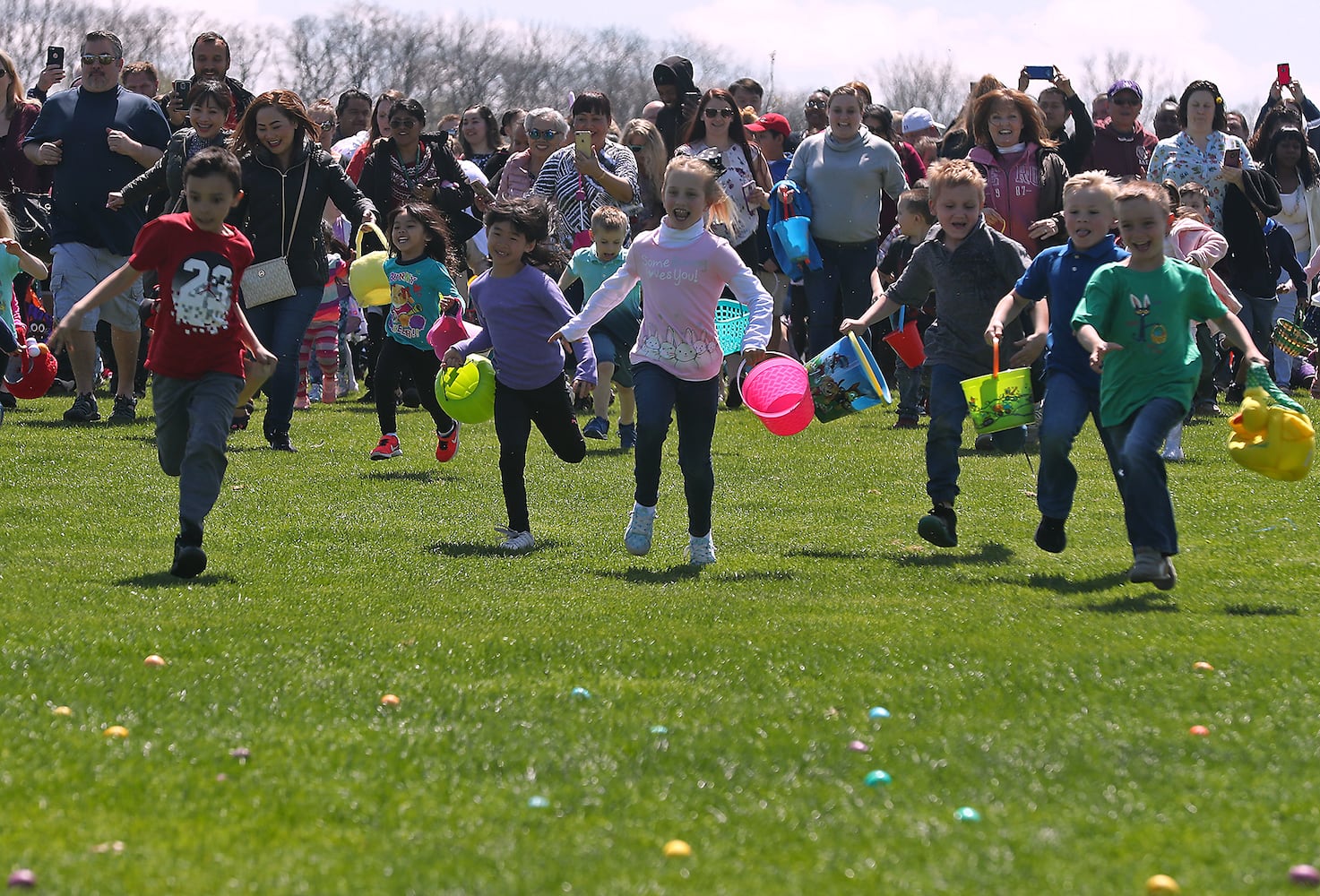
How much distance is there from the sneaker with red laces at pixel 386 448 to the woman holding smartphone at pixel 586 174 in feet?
9.58

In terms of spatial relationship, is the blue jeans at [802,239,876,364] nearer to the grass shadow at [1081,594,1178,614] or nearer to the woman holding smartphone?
the woman holding smartphone

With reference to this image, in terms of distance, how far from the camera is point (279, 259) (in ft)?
36.6

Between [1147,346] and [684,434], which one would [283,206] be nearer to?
[684,434]

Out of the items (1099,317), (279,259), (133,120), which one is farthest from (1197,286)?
(133,120)

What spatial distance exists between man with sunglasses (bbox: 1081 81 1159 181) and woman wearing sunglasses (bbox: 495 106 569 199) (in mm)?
4706

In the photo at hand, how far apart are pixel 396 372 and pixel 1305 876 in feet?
28.2

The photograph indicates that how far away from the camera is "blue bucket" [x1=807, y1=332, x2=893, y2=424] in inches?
330

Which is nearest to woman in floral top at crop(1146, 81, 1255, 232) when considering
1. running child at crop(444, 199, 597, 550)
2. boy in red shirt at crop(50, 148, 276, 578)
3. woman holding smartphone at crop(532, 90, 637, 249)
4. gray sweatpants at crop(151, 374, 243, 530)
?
woman holding smartphone at crop(532, 90, 637, 249)

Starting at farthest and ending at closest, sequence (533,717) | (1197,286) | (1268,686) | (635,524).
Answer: (635,524), (1197,286), (1268,686), (533,717)

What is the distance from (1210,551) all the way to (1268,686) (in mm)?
2846

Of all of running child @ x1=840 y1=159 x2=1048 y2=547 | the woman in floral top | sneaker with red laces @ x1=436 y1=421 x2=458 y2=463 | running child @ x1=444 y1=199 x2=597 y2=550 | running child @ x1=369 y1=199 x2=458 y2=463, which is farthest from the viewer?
the woman in floral top

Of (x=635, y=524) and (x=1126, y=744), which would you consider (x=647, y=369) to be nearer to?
(x=635, y=524)

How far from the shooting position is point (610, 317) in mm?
12484

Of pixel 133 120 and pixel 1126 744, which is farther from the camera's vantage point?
pixel 133 120
